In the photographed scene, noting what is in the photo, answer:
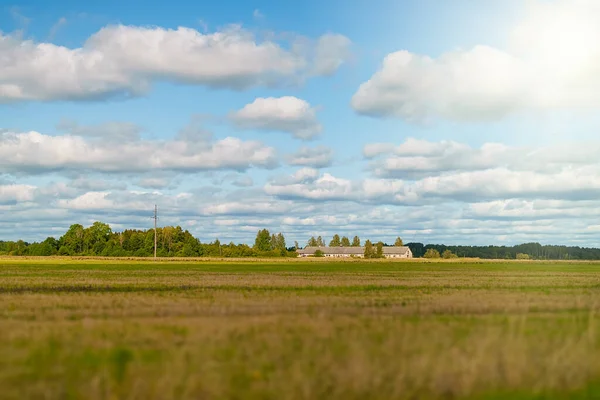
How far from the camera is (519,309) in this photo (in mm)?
27484

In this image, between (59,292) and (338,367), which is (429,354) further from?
(59,292)

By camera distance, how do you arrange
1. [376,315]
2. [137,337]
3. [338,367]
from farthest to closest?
1. [376,315]
2. [137,337]
3. [338,367]

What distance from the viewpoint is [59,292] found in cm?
3831

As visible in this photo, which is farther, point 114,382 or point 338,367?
point 338,367

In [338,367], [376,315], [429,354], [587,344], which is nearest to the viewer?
[338,367]

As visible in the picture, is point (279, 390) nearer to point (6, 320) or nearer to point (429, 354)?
point (429, 354)

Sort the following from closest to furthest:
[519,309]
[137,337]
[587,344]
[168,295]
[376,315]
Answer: [587,344]
[137,337]
[376,315]
[519,309]
[168,295]

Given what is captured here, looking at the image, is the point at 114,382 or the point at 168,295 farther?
the point at 168,295

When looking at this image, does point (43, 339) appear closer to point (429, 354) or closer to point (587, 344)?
point (429, 354)

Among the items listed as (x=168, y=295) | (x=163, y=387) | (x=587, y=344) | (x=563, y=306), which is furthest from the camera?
(x=168, y=295)

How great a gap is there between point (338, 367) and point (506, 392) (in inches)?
142

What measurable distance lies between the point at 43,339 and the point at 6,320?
627cm

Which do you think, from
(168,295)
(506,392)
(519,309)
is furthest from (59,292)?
(506,392)

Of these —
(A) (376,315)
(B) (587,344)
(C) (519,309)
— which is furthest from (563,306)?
(B) (587,344)
